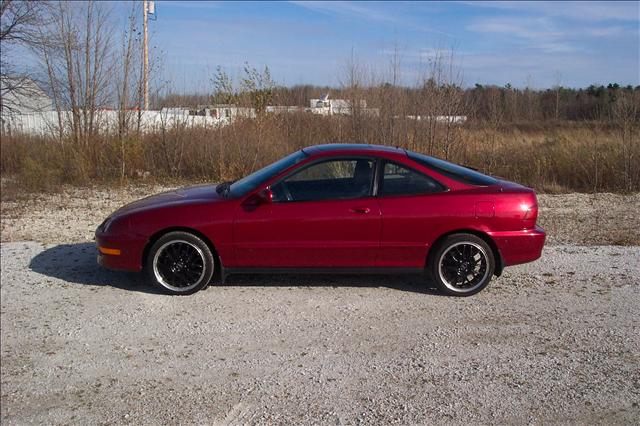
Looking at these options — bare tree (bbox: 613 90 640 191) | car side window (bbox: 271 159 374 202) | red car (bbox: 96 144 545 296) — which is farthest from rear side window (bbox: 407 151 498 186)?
bare tree (bbox: 613 90 640 191)

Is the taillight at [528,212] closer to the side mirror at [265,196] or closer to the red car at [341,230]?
the red car at [341,230]

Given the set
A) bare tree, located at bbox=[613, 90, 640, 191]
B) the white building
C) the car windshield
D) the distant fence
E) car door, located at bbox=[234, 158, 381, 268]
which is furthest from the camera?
the distant fence

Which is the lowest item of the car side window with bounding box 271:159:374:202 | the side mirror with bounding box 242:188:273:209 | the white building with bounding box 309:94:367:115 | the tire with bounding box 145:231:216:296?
the tire with bounding box 145:231:216:296

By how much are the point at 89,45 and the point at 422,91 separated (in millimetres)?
8327

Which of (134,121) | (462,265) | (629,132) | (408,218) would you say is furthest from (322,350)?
(134,121)

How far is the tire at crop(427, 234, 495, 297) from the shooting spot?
222 inches

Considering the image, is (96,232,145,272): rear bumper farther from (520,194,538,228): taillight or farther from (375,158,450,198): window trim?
(520,194,538,228): taillight

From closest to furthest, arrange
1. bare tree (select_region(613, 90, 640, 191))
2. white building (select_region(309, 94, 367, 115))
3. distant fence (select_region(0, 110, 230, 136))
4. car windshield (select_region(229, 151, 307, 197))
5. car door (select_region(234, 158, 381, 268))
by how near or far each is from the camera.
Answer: car door (select_region(234, 158, 381, 268)), car windshield (select_region(229, 151, 307, 197)), bare tree (select_region(613, 90, 640, 191)), white building (select_region(309, 94, 367, 115)), distant fence (select_region(0, 110, 230, 136))

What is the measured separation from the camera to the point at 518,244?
5.67 m

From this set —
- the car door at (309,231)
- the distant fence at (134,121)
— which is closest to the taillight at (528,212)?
the car door at (309,231)

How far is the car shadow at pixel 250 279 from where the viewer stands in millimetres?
5980

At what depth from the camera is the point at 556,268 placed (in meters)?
6.50

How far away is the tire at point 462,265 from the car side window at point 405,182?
52 cm

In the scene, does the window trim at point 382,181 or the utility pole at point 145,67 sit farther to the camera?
the utility pole at point 145,67
